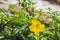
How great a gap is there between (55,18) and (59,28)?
0.17m

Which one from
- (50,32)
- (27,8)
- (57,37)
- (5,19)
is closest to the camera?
(57,37)

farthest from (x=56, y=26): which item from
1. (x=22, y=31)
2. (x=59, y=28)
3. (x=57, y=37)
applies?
(x=22, y=31)

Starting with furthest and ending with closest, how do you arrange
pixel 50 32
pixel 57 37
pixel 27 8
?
pixel 27 8 < pixel 50 32 < pixel 57 37

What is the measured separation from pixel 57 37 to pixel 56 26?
141 millimetres

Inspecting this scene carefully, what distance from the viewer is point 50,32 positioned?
4.74 feet

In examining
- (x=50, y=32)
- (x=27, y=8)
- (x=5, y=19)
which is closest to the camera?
(x=50, y=32)

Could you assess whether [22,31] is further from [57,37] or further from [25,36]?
[57,37]

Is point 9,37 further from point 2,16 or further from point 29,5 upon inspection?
point 29,5

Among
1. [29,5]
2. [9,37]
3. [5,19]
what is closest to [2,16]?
[5,19]

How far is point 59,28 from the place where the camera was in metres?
1.45

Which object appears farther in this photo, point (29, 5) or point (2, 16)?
point (29, 5)

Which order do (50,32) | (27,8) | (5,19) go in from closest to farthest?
1. (50,32)
2. (5,19)
3. (27,8)

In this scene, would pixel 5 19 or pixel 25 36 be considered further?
pixel 5 19

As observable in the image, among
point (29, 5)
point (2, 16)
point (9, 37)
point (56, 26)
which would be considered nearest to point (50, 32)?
point (56, 26)
